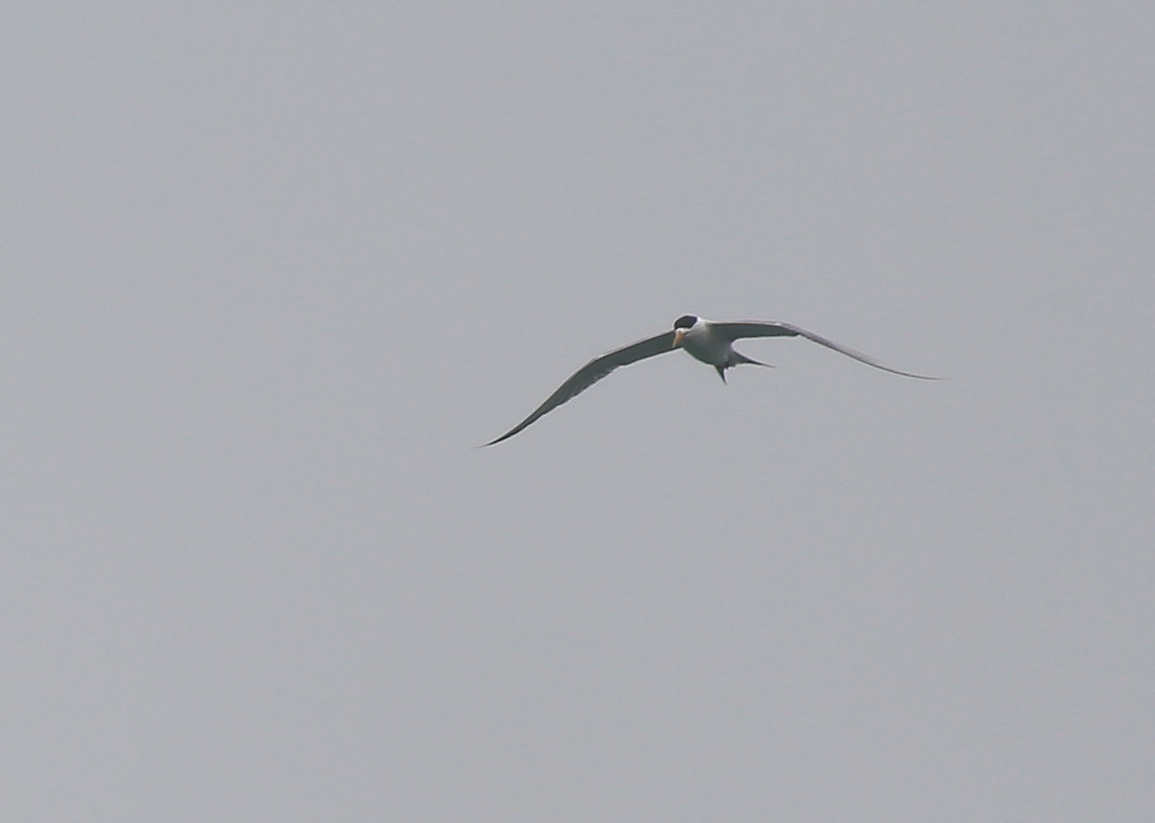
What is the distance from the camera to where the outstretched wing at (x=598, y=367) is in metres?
44.8

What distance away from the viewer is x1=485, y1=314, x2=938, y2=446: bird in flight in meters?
41.3

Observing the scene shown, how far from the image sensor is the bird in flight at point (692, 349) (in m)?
41.3

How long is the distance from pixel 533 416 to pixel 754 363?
18.8 feet

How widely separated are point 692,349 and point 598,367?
359 cm

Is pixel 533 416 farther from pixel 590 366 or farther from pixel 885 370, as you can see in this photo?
pixel 885 370

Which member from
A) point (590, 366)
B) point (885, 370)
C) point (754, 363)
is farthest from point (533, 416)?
point (885, 370)

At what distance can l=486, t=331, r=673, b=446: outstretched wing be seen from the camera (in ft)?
147

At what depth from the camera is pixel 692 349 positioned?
42969 millimetres

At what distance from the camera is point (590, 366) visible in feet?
150

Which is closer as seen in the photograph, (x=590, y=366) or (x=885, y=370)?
(x=885, y=370)

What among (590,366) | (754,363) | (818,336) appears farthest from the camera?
(590,366)

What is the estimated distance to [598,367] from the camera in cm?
4591

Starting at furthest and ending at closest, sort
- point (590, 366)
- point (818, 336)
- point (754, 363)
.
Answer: point (590, 366) < point (754, 363) < point (818, 336)

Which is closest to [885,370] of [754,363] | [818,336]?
[818,336]
